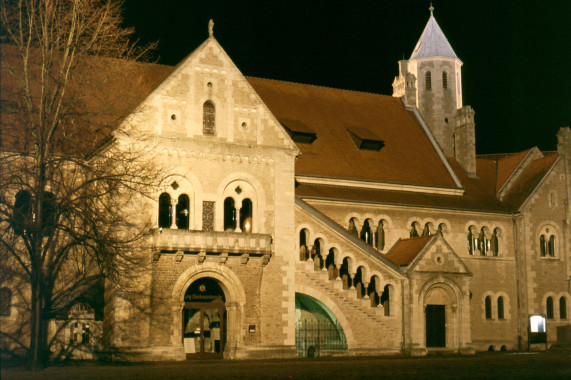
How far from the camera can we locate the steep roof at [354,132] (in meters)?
48.4

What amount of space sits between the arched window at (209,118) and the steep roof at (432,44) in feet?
108

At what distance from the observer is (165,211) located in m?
37.9

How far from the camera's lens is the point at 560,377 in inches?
1008

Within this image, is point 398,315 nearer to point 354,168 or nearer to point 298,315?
point 298,315

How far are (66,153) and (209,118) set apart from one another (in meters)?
9.54

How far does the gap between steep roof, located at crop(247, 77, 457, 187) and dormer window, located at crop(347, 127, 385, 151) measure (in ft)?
0.24

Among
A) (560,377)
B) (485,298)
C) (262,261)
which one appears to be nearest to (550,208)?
(485,298)

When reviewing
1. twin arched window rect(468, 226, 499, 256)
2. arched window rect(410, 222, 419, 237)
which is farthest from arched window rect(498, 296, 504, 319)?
arched window rect(410, 222, 419, 237)

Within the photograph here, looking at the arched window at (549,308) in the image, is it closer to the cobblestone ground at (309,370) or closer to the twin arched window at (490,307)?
the twin arched window at (490,307)

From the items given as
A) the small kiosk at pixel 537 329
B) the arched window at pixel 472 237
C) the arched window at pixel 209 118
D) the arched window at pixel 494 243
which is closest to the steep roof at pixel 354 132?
the arched window at pixel 472 237

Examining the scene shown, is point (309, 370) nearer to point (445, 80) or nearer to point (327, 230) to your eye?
point (327, 230)

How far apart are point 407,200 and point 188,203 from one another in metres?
16.1

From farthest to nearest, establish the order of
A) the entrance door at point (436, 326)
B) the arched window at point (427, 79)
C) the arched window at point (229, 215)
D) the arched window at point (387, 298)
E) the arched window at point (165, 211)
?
the arched window at point (427, 79), the entrance door at point (436, 326), the arched window at point (387, 298), the arched window at point (229, 215), the arched window at point (165, 211)

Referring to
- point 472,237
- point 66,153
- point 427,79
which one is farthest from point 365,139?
point 66,153
